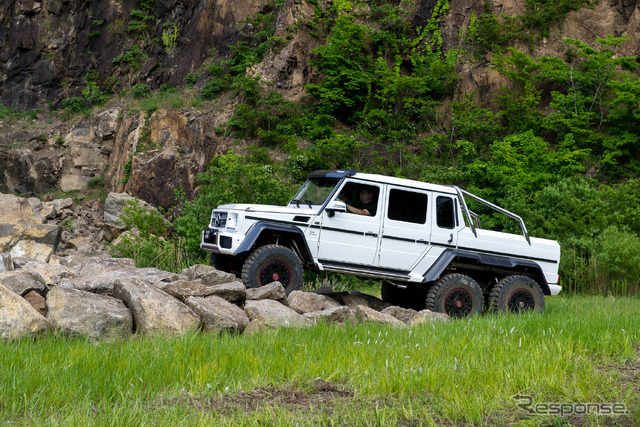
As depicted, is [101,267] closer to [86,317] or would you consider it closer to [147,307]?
[147,307]

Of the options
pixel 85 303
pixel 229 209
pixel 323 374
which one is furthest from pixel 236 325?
pixel 229 209

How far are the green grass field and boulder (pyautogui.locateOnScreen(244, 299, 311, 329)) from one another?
1.08 m

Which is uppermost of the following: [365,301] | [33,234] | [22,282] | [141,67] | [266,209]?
[141,67]

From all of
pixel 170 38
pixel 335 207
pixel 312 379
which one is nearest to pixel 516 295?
pixel 335 207

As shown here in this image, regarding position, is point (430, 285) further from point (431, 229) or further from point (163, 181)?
point (163, 181)

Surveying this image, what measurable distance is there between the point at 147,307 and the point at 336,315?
98.6 inches

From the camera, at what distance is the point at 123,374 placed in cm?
430

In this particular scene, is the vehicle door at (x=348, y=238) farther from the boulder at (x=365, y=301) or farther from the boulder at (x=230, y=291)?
the boulder at (x=230, y=291)

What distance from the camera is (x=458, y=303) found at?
10.2 m

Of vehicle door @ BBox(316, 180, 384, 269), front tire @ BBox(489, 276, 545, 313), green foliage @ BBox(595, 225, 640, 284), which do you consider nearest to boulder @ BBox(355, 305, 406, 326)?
vehicle door @ BBox(316, 180, 384, 269)

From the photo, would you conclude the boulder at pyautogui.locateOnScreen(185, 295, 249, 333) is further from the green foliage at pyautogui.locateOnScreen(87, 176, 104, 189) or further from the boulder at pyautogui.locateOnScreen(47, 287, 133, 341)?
the green foliage at pyautogui.locateOnScreen(87, 176, 104, 189)

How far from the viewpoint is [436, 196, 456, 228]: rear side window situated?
10.4 meters

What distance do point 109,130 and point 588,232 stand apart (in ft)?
89.8

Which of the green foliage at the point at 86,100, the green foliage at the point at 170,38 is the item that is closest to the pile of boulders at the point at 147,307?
the green foliage at the point at 170,38
